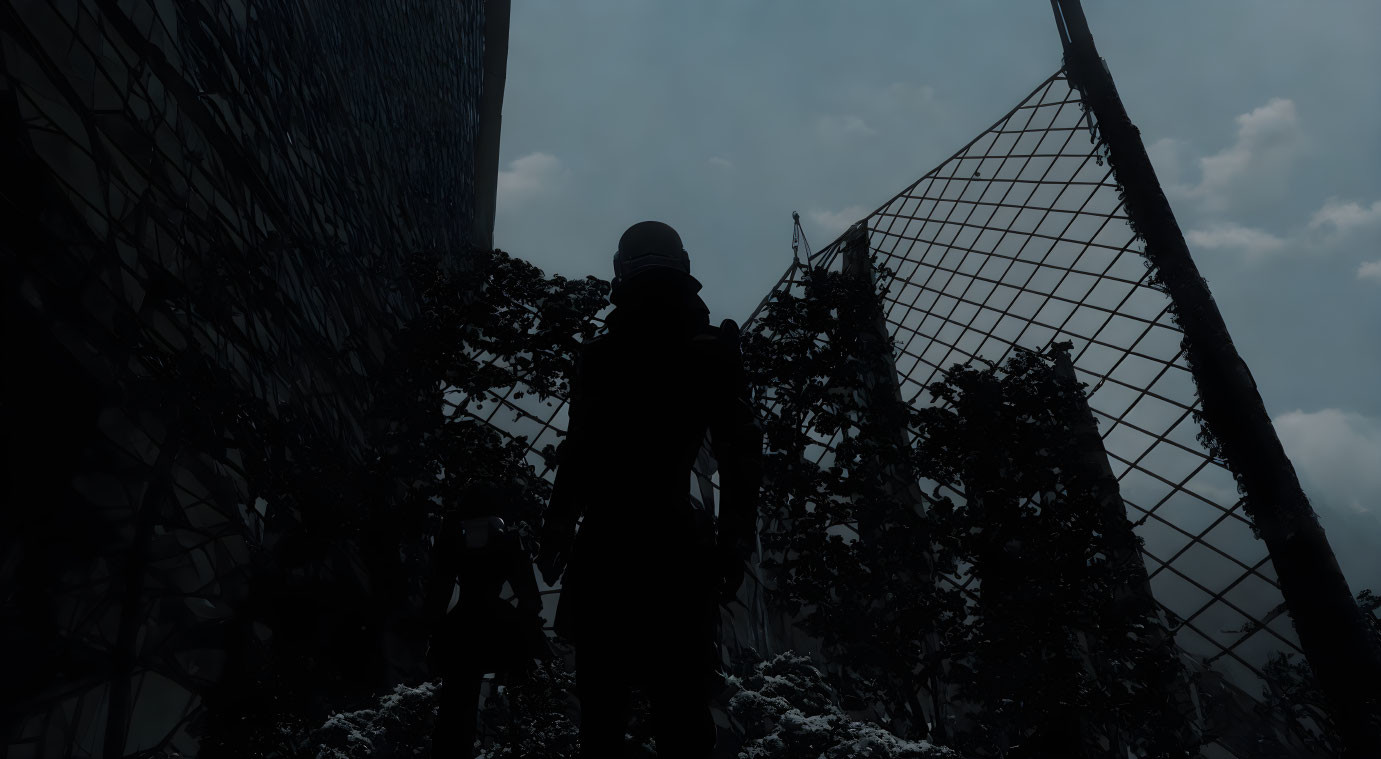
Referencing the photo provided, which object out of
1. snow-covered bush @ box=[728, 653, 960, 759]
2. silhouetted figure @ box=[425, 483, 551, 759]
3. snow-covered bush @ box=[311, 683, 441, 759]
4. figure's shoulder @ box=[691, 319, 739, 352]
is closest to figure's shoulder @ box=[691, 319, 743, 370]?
figure's shoulder @ box=[691, 319, 739, 352]

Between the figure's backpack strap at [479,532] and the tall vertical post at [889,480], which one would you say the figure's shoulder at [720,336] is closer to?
the figure's backpack strap at [479,532]

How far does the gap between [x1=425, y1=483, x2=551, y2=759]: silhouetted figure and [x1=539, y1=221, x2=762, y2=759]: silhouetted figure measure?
5.16 ft

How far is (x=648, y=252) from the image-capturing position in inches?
91.1

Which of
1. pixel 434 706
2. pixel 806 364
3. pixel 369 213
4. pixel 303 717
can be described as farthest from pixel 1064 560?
pixel 369 213

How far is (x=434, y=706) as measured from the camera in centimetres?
480

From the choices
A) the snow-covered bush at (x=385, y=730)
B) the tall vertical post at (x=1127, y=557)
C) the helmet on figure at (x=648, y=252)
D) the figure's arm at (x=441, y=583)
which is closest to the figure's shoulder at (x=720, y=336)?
the helmet on figure at (x=648, y=252)

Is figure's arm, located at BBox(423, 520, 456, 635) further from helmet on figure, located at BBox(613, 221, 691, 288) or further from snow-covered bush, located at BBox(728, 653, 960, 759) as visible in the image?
snow-covered bush, located at BBox(728, 653, 960, 759)

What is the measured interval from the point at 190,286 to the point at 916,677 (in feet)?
19.7

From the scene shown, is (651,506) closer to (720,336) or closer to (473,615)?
(720,336)

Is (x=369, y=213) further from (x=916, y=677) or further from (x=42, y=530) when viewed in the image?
(x=916, y=677)

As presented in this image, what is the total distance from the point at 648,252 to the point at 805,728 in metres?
3.46

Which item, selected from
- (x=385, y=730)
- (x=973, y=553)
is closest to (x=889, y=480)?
(x=973, y=553)

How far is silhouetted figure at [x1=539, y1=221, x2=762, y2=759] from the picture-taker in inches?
77.8

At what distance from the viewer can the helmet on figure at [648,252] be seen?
2.30 m
